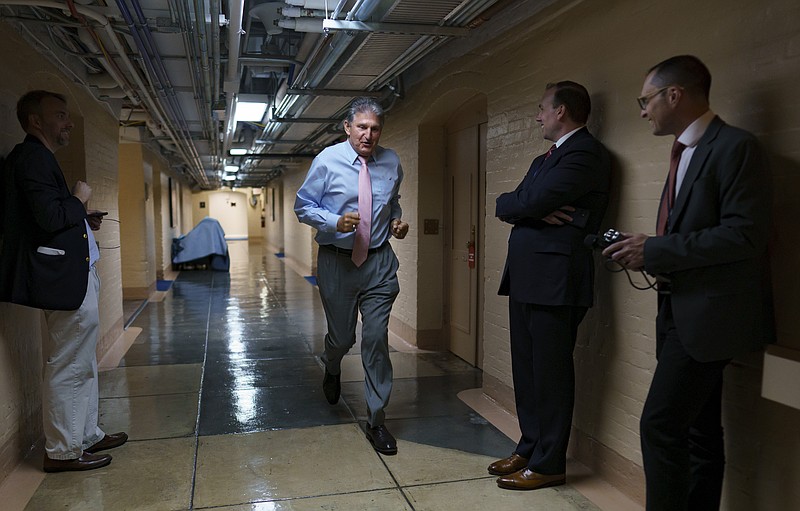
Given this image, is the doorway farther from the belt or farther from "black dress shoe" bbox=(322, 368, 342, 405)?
the belt

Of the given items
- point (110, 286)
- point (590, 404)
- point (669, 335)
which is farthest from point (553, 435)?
point (110, 286)

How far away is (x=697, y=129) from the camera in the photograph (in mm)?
1843

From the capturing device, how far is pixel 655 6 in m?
2.28

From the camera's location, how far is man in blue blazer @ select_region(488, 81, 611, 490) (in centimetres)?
240

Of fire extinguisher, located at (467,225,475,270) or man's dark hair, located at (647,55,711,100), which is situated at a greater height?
man's dark hair, located at (647,55,711,100)

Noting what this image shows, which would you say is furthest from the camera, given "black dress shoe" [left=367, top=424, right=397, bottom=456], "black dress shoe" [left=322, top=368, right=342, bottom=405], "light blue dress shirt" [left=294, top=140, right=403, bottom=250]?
"black dress shoe" [left=322, top=368, right=342, bottom=405]

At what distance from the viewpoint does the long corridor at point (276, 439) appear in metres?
2.49

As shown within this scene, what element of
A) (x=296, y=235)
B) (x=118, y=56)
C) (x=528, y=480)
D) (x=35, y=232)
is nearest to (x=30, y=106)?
(x=35, y=232)

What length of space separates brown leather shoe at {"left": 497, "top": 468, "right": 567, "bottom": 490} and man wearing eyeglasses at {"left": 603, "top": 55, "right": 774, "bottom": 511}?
0.70 meters

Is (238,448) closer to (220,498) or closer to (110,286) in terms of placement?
(220,498)

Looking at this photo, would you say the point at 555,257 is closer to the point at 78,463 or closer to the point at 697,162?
the point at 697,162

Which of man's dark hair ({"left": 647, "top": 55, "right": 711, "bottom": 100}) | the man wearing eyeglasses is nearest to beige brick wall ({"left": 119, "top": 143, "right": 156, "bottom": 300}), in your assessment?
the man wearing eyeglasses

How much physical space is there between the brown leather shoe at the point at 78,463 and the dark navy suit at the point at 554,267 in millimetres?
1983

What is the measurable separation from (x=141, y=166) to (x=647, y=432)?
26.0ft
